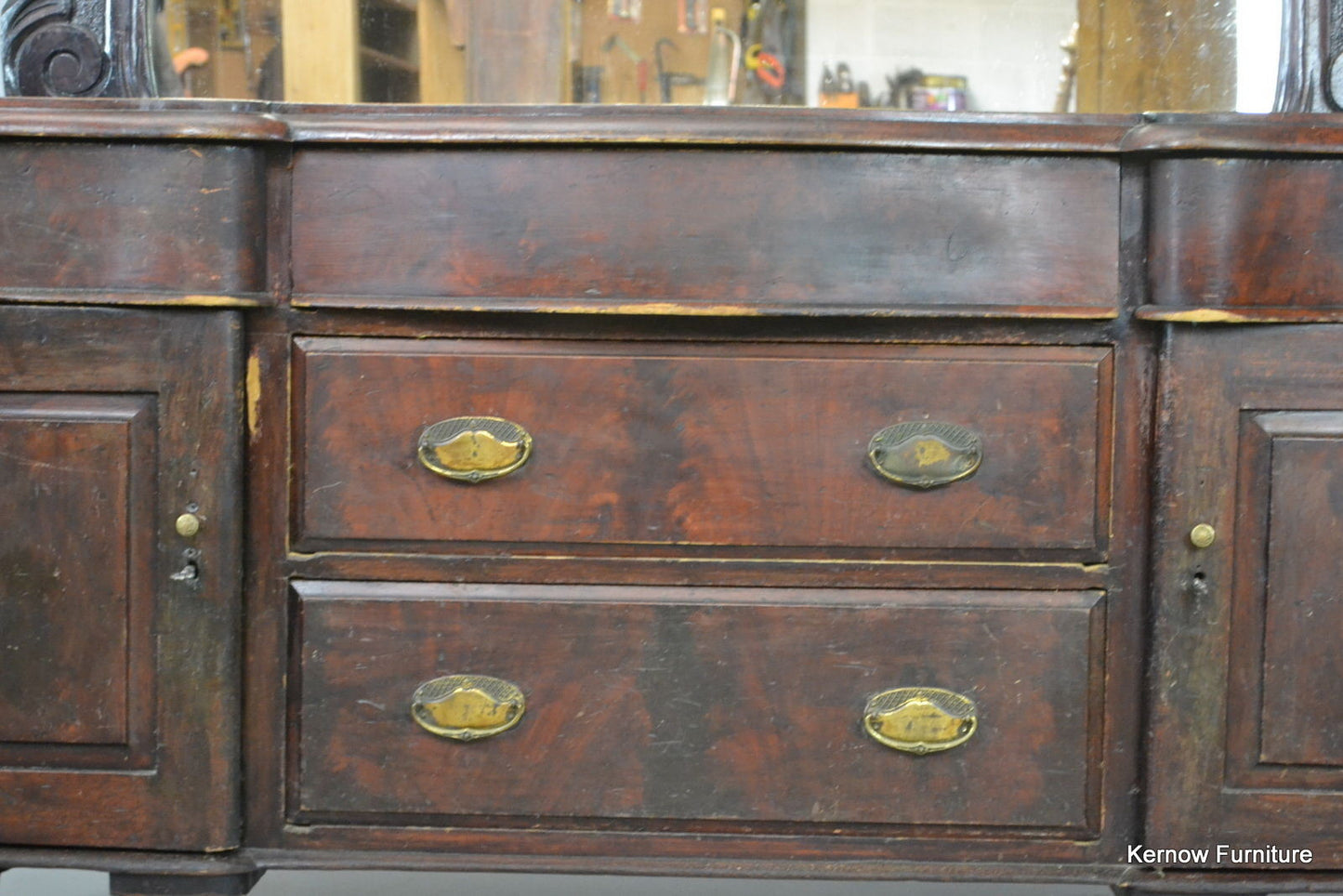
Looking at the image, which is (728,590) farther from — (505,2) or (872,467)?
(505,2)

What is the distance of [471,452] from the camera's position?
4.00ft

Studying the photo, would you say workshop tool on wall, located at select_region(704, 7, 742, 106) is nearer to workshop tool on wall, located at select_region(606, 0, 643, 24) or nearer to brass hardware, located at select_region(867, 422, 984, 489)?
workshop tool on wall, located at select_region(606, 0, 643, 24)

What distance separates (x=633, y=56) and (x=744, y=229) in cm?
39

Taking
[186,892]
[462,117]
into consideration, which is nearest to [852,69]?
[462,117]

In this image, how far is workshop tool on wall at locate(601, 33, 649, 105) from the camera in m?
1.45

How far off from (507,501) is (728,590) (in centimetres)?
25

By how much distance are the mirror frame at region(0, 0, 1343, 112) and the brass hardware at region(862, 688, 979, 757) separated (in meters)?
0.83

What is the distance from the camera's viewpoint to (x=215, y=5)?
1481 mm

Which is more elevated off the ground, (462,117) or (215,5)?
(215,5)

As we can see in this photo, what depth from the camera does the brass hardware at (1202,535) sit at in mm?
1202

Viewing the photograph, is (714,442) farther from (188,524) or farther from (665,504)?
(188,524)

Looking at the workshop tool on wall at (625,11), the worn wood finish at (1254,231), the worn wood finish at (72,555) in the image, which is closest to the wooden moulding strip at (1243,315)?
the worn wood finish at (1254,231)

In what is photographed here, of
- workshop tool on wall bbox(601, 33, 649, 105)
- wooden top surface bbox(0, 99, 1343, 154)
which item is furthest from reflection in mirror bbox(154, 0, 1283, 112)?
wooden top surface bbox(0, 99, 1343, 154)

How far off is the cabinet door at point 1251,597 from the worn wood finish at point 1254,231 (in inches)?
1.7
